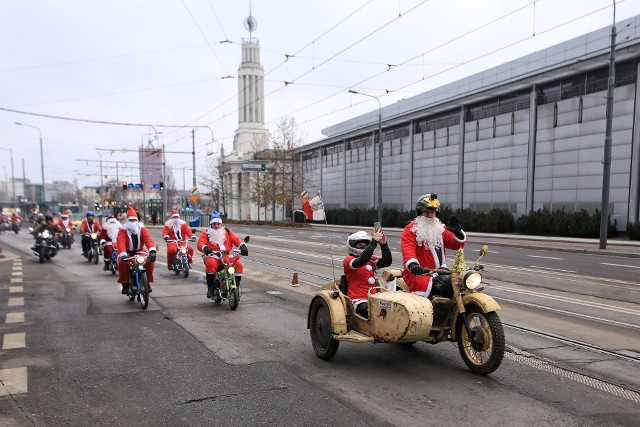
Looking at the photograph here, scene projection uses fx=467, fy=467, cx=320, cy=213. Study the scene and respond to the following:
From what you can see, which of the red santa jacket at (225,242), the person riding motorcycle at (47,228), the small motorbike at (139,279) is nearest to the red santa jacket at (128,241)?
the small motorbike at (139,279)

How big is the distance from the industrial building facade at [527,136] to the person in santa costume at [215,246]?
24.7m

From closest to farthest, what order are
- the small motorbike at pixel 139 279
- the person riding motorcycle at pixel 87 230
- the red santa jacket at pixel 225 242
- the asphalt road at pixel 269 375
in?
the asphalt road at pixel 269 375 → the small motorbike at pixel 139 279 → the red santa jacket at pixel 225 242 → the person riding motorcycle at pixel 87 230

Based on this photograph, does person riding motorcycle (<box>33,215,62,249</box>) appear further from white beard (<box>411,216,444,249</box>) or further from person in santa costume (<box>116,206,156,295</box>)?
white beard (<box>411,216,444,249</box>)

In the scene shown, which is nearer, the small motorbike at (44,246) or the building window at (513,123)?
the small motorbike at (44,246)

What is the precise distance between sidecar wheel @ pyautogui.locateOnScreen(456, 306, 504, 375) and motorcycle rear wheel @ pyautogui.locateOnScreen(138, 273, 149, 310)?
18.1 feet

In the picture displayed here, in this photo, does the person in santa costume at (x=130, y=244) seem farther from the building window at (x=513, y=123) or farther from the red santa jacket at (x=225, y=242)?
the building window at (x=513, y=123)

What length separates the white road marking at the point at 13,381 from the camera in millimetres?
4297

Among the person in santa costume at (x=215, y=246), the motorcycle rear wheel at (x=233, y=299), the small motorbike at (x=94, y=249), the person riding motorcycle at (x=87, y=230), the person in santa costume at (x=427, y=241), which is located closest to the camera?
the person in santa costume at (x=427, y=241)

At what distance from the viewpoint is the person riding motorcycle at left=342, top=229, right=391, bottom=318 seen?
16.7 feet

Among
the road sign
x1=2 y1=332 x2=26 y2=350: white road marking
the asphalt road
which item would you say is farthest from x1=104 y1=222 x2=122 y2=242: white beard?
the road sign

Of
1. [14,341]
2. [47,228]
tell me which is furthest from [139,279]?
[47,228]

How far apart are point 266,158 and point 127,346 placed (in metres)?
45.4

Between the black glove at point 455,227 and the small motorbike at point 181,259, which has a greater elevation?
the black glove at point 455,227

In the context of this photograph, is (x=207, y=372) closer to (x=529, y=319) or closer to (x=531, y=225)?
(x=529, y=319)
